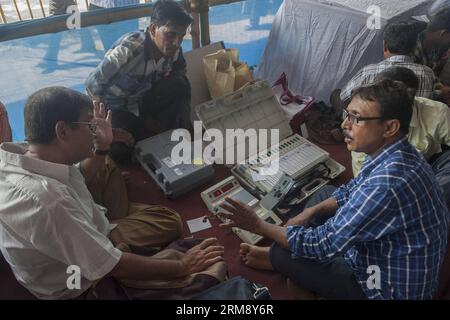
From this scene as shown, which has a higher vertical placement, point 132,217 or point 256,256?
point 132,217

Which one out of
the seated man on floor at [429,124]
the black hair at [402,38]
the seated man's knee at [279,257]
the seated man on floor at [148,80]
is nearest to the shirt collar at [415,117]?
the seated man on floor at [429,124]

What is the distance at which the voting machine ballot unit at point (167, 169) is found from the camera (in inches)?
76.5

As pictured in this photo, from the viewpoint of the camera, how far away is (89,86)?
1969 mm

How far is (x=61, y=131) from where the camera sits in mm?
1029

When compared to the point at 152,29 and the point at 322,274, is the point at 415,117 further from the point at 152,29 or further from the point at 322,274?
the point at 152,29

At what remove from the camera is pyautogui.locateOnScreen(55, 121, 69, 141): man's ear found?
1.02m

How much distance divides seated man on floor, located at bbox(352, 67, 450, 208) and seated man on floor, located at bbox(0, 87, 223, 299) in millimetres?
1309

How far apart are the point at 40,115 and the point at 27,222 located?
1.04 feet

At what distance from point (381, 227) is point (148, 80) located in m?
1.62

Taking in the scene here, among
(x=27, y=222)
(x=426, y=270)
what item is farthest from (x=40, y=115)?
(x=426, y=270)

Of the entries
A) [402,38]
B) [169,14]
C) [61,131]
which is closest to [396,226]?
[61,131]

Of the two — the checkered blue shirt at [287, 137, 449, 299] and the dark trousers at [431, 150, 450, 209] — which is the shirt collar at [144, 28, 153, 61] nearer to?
the checkered blue shirt at [287, 137, 449, 299]

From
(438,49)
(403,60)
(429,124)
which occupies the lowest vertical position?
(429,124)

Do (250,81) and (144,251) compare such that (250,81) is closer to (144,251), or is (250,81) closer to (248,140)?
(248,140)
